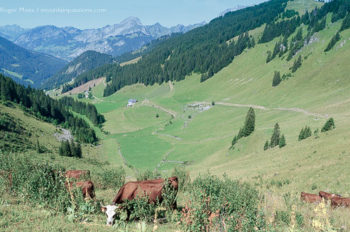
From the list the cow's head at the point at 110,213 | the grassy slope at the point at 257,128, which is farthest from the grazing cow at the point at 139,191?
the grassy slope at the point at 257,128

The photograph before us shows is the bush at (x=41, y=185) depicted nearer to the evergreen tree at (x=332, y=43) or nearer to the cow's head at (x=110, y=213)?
the cow's head at (x=110, y=213)

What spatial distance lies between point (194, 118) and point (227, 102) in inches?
991

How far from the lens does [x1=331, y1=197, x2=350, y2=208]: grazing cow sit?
14.0 meters

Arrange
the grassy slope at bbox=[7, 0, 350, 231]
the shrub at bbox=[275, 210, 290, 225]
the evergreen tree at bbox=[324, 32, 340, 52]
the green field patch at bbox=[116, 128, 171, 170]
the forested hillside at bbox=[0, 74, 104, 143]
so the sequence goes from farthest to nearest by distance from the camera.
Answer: the evergreen tree at bbox=[324, 32, 340, 52] < the forested hillside at bbox=[0, 74, 104, 143] < the green field patch at bbox=[116, 128, 171, 170] < the grassy slope at bbox=[7, 0, 350, 231] < the shrub at bbox=[275, 210, 290, 225]

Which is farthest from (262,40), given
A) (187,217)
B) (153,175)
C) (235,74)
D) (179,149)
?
(187,217)

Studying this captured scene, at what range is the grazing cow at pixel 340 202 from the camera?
14.0 meters

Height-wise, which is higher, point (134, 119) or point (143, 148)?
point (134, 119)

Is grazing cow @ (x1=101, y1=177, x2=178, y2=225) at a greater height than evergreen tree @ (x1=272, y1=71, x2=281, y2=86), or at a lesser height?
lesser

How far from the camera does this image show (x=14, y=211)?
969cm

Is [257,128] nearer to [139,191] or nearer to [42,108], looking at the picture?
[139,191]

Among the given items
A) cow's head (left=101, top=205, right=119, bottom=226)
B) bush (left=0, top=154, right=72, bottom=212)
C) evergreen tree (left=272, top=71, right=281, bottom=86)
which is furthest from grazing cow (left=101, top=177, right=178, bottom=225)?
evergreen tree (left=272, top=71, right=281, bottom=86)

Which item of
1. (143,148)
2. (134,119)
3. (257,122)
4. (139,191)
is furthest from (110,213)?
(134,119)

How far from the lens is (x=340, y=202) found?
1445cm

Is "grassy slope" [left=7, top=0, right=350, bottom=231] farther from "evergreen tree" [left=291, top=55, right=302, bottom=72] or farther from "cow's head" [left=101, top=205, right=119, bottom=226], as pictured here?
"evergreen tree" [left=291, top=55, right=302, bottom=72]
